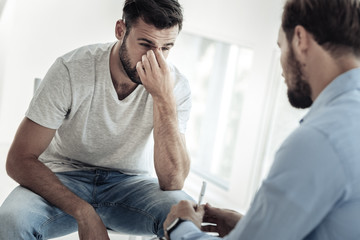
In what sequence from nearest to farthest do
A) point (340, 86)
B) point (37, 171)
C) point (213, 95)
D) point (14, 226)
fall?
point (340, 86) < point (14, 226) < point (37, 171) < point (213, 95)

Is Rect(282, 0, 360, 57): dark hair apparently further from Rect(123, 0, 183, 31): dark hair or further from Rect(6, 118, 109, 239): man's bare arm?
Rect(6, 118, 109, 239): man's bare arm

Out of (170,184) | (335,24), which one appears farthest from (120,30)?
(335,24)

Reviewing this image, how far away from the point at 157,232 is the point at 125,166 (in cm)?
30

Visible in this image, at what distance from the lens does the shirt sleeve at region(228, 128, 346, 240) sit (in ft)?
2.57

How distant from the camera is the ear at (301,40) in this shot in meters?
0.96

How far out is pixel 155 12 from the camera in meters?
1.58

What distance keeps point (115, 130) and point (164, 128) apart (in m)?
0.19

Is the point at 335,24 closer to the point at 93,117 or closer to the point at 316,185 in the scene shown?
the point at 316,185

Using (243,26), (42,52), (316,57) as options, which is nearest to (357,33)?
(316,57)

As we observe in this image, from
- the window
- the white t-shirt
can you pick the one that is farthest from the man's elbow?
the window

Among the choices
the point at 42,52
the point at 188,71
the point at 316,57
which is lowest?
the point at 188,71

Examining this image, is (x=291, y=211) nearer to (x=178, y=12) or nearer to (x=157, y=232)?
(x=157, y=232)

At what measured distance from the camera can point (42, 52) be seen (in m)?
3.08

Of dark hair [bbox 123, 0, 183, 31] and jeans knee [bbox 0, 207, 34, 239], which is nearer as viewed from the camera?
jeans knee [bbox 0, 207, 34, 239]
